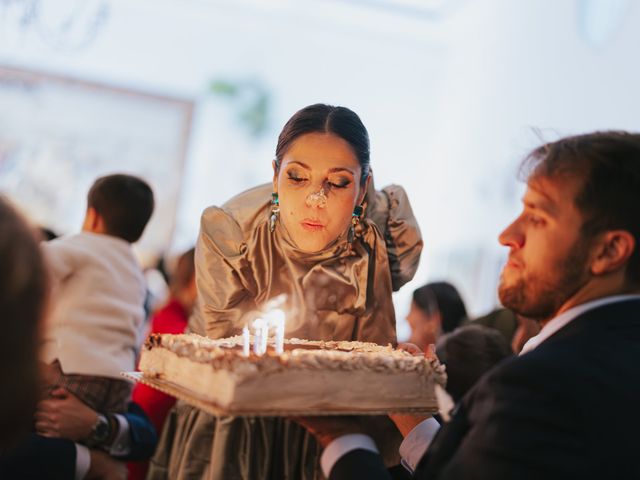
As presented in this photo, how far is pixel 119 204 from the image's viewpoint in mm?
3066

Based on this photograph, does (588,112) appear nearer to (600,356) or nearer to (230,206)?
(230,206)

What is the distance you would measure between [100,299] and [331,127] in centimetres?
116

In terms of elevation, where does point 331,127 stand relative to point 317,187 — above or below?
above

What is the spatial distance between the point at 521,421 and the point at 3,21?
5.89 metres

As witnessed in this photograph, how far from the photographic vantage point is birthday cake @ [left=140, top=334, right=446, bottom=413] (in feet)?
5.78

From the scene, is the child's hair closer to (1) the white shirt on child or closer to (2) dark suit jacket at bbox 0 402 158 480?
(1) the white shirt on child

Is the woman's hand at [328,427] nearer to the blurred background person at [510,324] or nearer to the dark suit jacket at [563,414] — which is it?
the dark suit jacket at [563,414]

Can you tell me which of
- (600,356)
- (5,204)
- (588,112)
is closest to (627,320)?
(600,356)

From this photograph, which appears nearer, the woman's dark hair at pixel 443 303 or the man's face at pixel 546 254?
the man's face at pixel 546 254

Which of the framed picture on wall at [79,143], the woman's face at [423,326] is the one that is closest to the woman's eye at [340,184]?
the woman's face at [423,326]

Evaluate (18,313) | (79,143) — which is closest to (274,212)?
(18,313)

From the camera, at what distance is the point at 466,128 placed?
834 cm

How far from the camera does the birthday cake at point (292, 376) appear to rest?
1.76m

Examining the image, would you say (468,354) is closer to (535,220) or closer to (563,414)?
(535,220)
